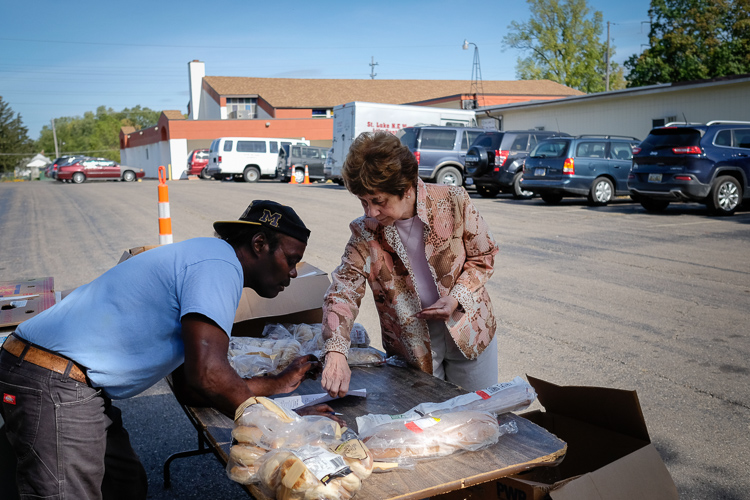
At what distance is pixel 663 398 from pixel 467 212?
2375 millimetres

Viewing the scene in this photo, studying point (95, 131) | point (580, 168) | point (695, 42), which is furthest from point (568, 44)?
point (95, 131)

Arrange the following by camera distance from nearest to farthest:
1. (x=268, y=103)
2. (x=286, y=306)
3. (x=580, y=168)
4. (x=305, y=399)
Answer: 1. (x=305, y=399)
2. (x=286, y=306)
3. (x=580, y=168)
4. (x=268, y=103)

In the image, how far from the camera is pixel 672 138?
1364 centimetres

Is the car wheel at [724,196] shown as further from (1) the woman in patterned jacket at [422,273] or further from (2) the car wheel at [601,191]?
(1) the woman in patterned jacket at [422,273]

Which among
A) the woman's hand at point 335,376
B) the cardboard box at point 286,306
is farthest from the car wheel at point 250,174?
the woman's hand at point 335,376

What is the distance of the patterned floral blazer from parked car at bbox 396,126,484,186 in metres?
16.9

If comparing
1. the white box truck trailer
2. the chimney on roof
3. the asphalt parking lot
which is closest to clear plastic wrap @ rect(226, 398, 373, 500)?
the asphalt parking lot

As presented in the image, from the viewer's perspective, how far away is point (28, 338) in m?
2.24

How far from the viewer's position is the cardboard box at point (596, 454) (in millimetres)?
1832

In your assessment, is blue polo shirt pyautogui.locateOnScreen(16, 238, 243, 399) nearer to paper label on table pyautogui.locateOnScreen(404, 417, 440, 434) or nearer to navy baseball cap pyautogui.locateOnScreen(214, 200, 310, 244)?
navy baseball cap pyautogui.locateOnScreen(214, 200, 310, 244)

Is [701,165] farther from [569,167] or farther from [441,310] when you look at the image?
[441,310]

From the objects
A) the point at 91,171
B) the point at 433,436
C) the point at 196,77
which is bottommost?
the point at 91,171

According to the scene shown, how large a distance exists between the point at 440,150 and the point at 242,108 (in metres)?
39.4

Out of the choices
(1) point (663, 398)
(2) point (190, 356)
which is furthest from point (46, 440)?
(1) point (663, 398)
